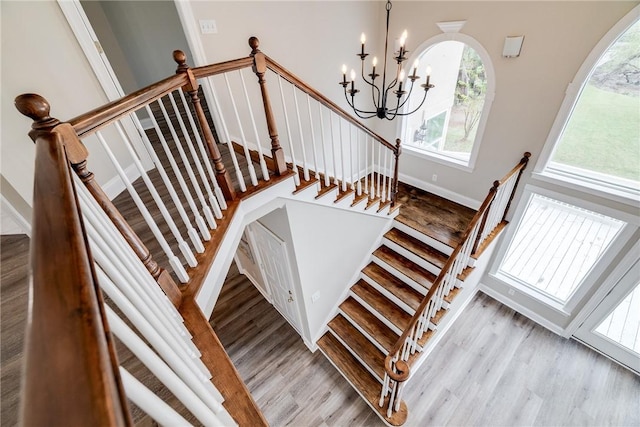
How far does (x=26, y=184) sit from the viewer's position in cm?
187

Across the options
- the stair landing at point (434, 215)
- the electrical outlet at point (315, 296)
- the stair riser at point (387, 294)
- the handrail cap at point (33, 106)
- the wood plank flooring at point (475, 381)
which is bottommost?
the wood plank flooring at point (475, 381)

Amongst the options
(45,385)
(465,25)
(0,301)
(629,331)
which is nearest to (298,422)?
(0,301)

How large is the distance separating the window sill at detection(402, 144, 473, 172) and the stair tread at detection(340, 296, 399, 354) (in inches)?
95.5

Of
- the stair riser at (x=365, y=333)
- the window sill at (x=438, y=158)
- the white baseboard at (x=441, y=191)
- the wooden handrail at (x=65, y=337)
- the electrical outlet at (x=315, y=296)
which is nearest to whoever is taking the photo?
the wooden handrail at (x=65, y=337)

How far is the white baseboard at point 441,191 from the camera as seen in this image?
3971mm

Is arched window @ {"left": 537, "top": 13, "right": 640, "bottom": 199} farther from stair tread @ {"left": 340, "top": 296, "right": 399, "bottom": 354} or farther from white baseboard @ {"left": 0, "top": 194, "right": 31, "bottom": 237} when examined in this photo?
white baseboard @ {"left": 0, "top": 194, "right": 31, "bottom": 237}

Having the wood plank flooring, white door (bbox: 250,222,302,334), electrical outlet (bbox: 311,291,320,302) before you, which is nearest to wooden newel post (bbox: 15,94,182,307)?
white door (bbox: 250,222,302,334)

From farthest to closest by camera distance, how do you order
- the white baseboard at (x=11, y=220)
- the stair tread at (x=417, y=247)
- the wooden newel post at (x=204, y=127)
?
the stair tread at (x=417, y=247)
the white baseboard at (x=11, y=220)
the wooden newel post at (x=204, y=127)

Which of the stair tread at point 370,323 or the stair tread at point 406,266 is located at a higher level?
the stair tread at point 406,266

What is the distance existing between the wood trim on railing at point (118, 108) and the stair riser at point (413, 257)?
3.24 meters

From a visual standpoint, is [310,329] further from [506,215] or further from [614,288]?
[614,288]

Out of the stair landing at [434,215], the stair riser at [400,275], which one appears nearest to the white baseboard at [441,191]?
the stair landing at [434,215]

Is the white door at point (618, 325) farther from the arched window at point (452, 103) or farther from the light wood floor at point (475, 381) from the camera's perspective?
the arched window at point (452, 103)

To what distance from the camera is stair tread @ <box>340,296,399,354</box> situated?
11.3 feet
